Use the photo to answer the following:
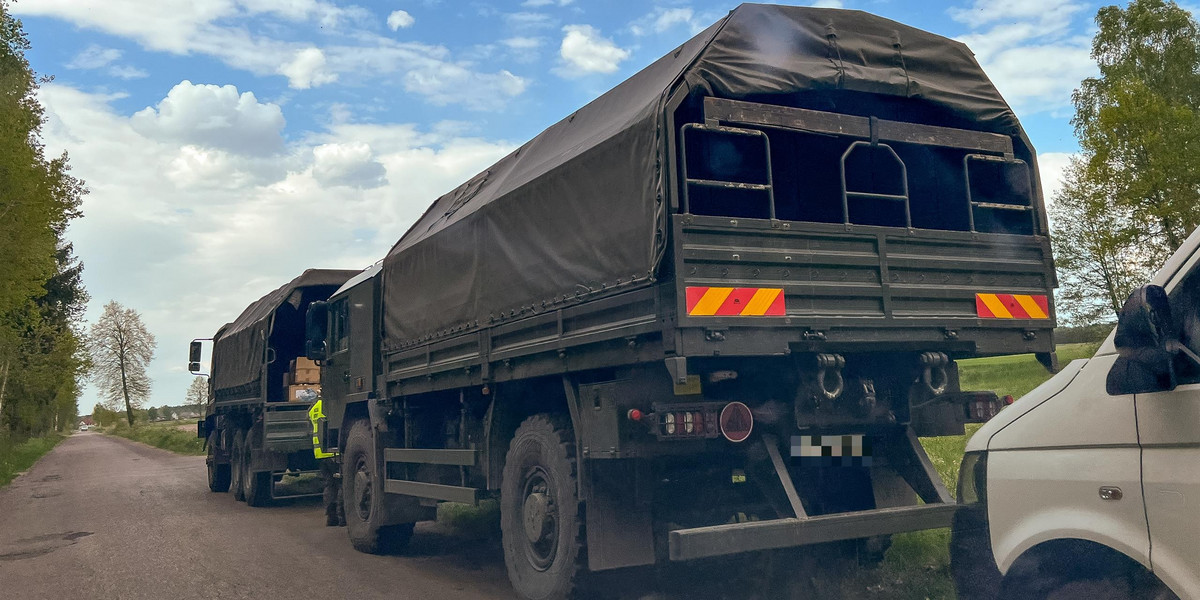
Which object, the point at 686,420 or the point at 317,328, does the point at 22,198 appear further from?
the point at 686,420

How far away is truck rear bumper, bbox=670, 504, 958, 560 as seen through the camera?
4.65 meters

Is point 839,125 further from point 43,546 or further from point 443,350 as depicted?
point 43,546

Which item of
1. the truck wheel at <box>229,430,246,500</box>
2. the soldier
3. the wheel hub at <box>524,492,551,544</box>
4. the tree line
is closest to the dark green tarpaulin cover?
the wheel hub at <box>524,492,551,544</box>

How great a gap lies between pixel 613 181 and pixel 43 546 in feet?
27.6

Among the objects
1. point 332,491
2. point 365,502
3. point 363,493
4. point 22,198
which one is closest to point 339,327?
point 332,491

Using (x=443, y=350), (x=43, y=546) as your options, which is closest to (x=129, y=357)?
(x=43, y=546)

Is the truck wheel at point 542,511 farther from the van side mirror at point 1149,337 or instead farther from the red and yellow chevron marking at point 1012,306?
the van side mirror at point 1149,337

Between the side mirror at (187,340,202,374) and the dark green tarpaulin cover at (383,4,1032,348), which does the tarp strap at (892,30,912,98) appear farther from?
the side mirror at (187,340,202,374)

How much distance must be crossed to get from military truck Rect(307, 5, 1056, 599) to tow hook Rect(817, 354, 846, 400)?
1 centimetres

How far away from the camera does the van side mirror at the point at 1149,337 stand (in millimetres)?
2461

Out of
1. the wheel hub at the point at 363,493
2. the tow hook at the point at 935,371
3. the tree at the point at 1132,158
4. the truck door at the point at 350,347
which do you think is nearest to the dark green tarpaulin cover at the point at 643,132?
the tow hook at the point at 935,371

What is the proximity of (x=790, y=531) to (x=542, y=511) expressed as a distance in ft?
5.84

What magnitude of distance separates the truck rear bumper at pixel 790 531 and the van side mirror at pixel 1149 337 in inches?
91.5

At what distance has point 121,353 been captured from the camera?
6662cm
